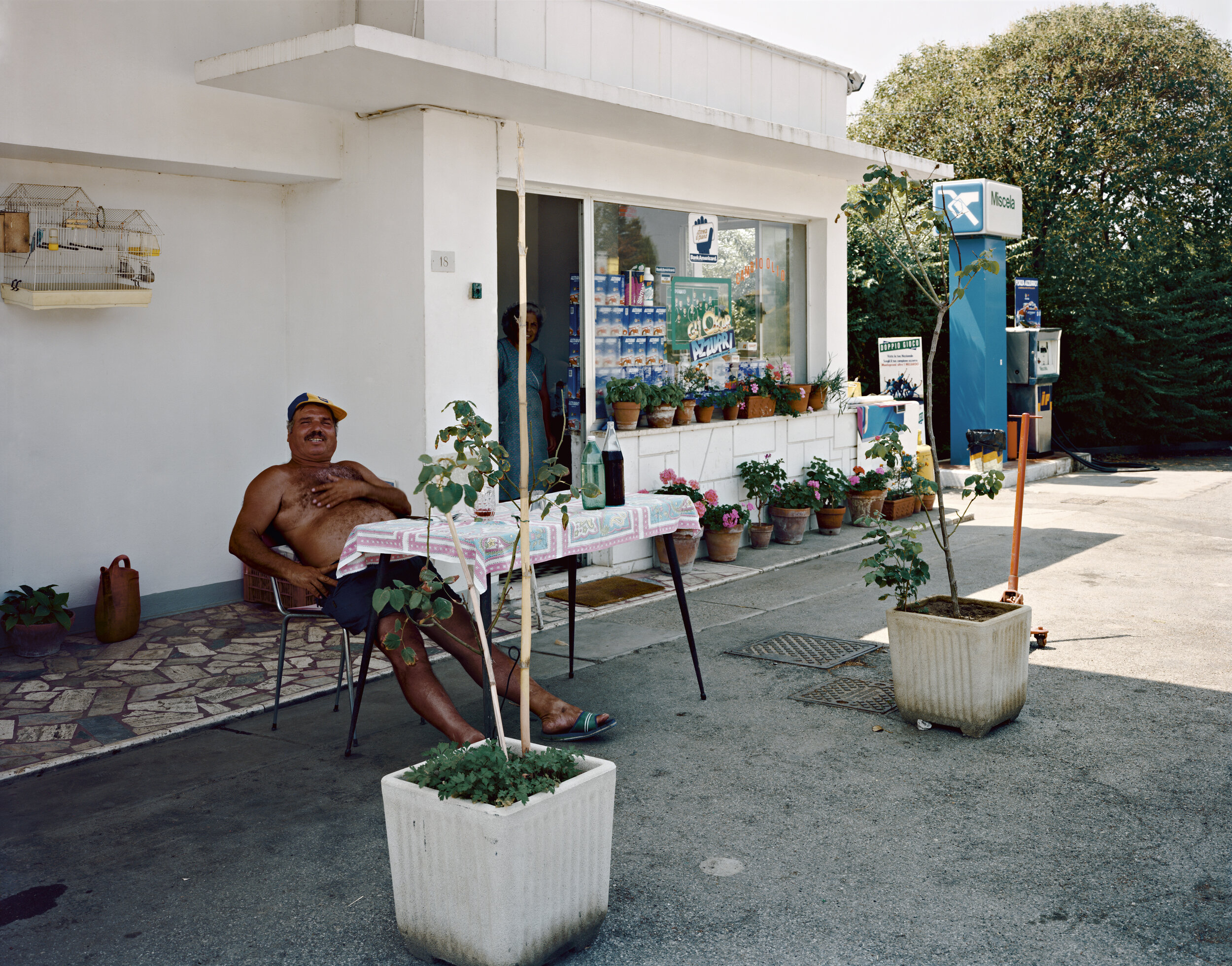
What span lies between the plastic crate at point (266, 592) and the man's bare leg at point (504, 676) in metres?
2.22

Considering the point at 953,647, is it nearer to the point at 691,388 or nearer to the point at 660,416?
the point at 660,416

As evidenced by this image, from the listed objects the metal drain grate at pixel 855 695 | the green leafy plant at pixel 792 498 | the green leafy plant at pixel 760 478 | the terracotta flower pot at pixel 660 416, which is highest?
the terracotta flower pot at pixel 660 416

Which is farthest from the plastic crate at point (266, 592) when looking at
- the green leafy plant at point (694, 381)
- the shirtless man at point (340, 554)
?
the green leafy plant at point (694, 381)

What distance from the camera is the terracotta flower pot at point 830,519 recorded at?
9.50 metres

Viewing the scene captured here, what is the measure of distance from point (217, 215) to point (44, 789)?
13.1 feet

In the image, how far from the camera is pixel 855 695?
5.18 meters

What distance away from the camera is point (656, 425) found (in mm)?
8352

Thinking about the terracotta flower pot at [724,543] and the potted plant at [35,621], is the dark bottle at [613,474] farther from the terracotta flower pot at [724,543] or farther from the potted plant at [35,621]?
the terracotta flower pot at [724,543]

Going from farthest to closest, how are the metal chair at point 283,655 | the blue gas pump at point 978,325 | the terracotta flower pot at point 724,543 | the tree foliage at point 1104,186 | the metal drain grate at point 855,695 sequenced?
the tree foliage at point 1104,186 < the blue gas pump at point 978,325 < the terracotta flower pot at point 724,543 < the metal drain grate at point 855,695 < the metal chair at point 283,655

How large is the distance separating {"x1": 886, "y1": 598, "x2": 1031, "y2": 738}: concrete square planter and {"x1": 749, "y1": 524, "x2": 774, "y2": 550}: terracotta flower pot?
4.29 meters

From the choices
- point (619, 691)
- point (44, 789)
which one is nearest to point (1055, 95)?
point (619, 691)

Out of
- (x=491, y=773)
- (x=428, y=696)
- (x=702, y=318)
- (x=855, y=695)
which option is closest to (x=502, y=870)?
(x=491, y=773)

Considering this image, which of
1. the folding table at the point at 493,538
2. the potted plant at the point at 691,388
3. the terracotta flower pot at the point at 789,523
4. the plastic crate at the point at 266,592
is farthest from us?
the terracotta flower pot at the point at 789,523

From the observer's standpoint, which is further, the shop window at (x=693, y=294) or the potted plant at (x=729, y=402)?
the potted plant at (x=729, y=402)
